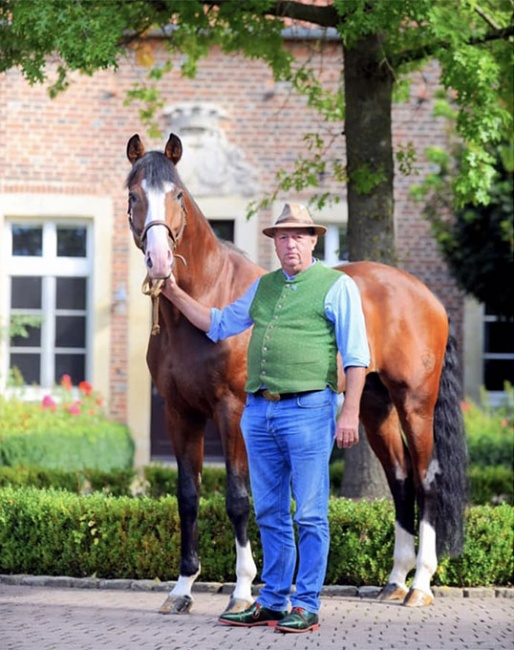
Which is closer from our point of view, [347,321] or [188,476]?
[347,321]

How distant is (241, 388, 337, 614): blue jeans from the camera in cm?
600

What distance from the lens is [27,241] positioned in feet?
53.2

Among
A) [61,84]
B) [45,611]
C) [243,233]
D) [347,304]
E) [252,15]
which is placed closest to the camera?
[347,304]

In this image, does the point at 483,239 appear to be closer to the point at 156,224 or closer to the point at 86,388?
the point at 86,388

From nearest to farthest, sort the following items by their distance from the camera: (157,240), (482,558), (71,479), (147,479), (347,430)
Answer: (347,430), (157,240), (482,558), (71,479), (147,479)

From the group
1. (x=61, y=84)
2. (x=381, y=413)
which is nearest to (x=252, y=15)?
(x=61, y=84)

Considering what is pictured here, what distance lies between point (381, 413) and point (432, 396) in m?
0.41

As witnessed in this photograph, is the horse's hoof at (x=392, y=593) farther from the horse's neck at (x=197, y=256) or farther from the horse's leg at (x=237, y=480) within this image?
the horse's neck at (x=197, y=256)

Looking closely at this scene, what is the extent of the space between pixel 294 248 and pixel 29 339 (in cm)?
1062

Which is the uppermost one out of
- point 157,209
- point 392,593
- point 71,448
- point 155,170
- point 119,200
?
point 119,200

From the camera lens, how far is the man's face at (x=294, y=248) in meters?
6.13

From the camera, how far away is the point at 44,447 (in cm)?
1296

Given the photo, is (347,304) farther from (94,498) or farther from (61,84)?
(61,84)

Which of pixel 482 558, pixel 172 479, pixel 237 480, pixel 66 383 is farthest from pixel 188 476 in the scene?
pixel 66 383
